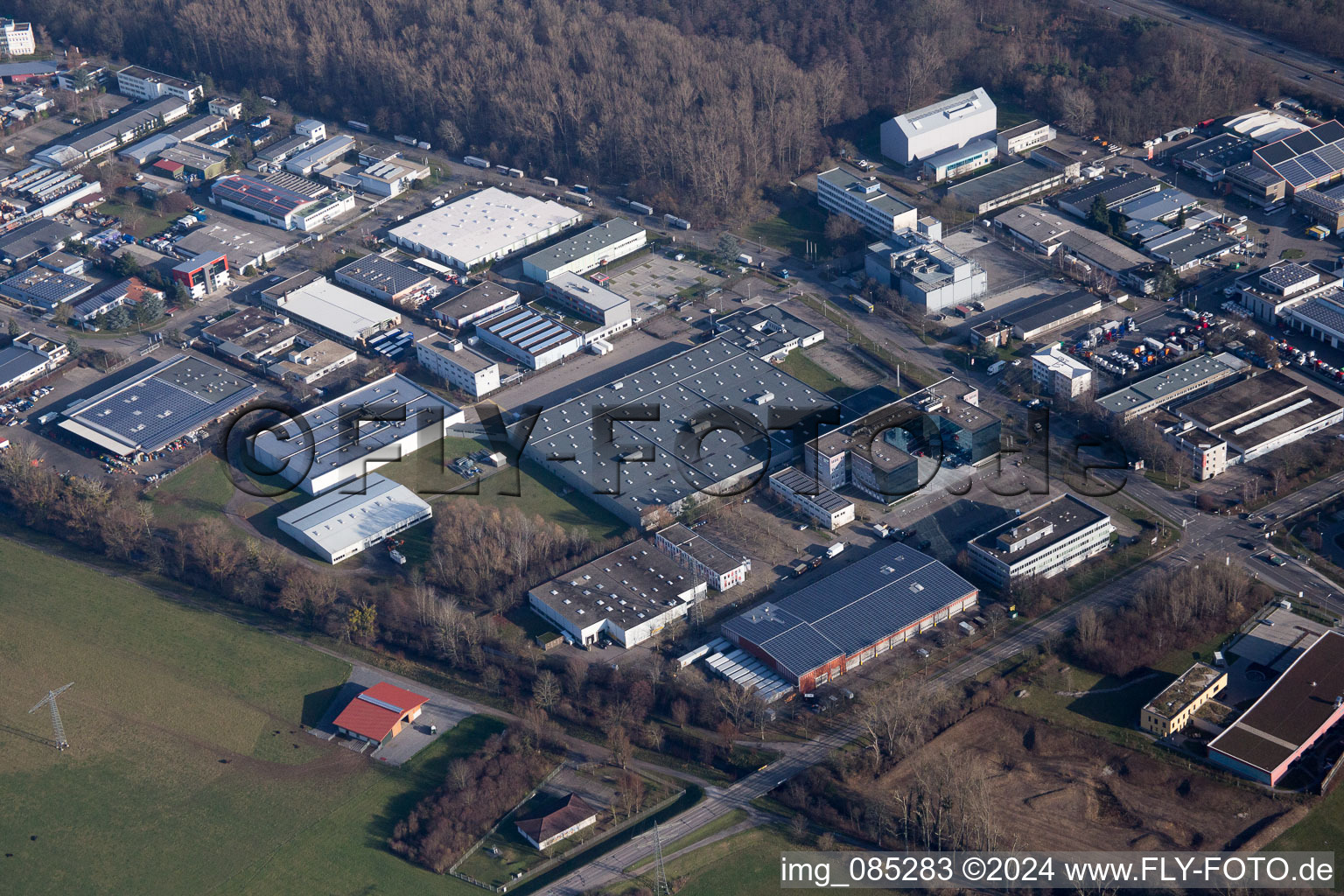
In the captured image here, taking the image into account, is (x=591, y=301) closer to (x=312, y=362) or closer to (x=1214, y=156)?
(x=312, y=362)

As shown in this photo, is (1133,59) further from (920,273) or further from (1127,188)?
(920,273)

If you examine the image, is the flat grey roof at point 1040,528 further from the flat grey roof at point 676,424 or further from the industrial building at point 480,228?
the industrial building at point 480,228

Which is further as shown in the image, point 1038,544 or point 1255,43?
point 1255,43

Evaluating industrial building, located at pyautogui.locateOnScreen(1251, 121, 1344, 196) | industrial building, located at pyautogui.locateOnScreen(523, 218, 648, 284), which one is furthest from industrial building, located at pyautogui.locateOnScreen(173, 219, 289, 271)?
industrial building, located at pyautogui.locateOnScreen(1251, 121, 1344, 196)

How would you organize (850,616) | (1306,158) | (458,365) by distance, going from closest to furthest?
(850,616) → (458,365) → (1306,158)

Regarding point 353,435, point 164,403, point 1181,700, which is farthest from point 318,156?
point 1181,700

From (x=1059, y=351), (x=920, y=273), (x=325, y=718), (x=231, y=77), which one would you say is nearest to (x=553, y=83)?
(x=231, y=77)

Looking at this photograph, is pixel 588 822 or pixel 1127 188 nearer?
pixel 588 822

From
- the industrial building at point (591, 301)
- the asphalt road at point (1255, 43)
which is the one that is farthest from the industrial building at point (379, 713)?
the asphalt road at point (1255, 43)
